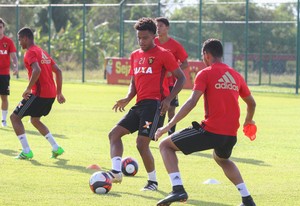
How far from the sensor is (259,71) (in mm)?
36625

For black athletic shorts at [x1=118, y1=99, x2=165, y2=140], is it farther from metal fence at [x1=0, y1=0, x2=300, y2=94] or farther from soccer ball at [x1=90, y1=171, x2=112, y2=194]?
metal fence at [x1=0, y1=0, x2=300, y2=94]

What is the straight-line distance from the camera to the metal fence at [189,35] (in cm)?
3578

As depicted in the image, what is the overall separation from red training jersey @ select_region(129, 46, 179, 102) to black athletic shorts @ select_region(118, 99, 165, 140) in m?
0.10

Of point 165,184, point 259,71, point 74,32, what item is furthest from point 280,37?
point 165,184

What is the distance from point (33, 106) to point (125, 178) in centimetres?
251

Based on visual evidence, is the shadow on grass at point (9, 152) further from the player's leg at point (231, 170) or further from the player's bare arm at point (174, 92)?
the player's leg at point (231, 170)

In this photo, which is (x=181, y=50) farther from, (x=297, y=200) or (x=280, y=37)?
(x=280, y=37)

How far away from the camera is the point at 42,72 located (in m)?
13.4

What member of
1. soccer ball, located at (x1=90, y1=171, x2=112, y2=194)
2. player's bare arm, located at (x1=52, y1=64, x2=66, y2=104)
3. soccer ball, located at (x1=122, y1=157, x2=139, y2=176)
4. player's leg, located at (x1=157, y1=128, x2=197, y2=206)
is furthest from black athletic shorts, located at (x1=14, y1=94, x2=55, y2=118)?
player's leg, located at (x1=157, y1=128, x2=197, y2=206)

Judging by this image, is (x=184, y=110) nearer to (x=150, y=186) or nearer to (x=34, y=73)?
(x=150, y=186)

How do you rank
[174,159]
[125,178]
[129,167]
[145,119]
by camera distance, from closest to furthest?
[174,159] → [145,119] → [125,178] → [129,167]

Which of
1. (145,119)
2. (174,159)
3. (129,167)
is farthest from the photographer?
(129,167)

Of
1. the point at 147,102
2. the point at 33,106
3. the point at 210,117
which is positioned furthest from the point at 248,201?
the point at 33,106

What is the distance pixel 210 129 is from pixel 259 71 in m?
27.8
